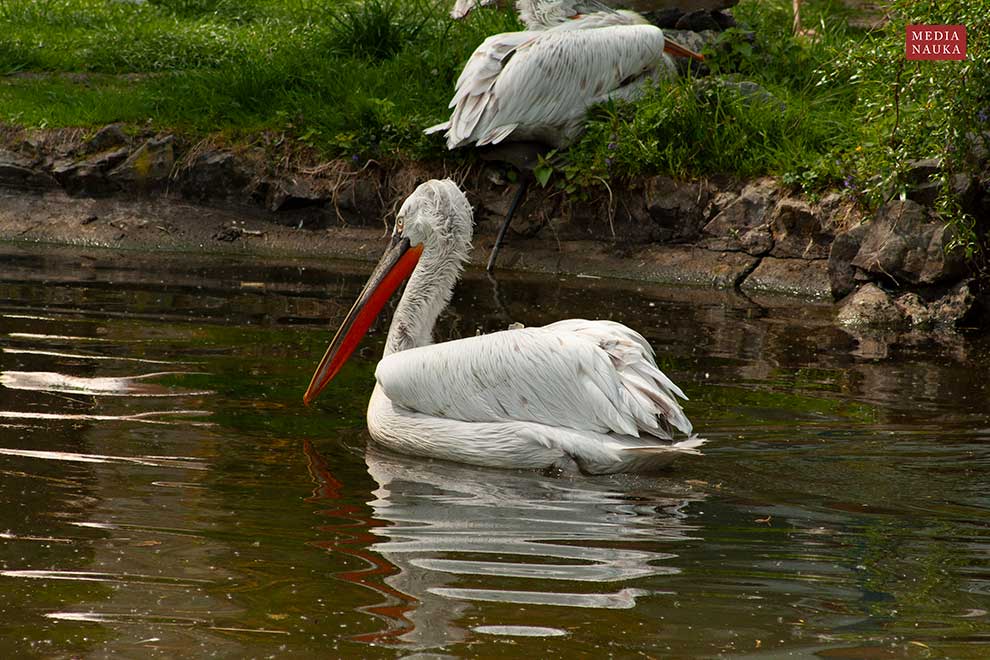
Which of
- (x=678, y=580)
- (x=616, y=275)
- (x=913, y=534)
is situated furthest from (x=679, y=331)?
(x=678, y=580)

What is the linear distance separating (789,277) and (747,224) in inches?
16.7

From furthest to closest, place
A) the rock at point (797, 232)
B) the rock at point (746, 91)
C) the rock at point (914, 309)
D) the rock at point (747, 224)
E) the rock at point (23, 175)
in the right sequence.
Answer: the rock at point (23, 175), the rock at point (746, 91), the rock at point (747, 224), the rock at point (797, 232), the rock at point (914, 309)

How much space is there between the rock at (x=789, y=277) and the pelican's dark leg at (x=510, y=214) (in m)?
1.38

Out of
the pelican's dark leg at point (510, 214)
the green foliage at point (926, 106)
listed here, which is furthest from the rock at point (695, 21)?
the green foliage at point (926, 106)

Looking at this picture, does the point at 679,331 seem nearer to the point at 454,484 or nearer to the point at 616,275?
the point at 616,275

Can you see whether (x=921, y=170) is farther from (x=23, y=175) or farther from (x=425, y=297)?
(x=23, y=175)

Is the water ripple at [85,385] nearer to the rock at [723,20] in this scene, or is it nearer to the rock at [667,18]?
the rock at [667,18]

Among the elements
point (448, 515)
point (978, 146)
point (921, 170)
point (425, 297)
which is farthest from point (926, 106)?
point (448, 515)

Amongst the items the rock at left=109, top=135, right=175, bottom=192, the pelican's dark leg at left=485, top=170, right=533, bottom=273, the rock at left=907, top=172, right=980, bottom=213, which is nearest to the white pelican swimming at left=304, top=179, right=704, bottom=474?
the rock at left=907, top=172, right=980, bottom=213

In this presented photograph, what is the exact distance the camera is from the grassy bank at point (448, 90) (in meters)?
6.61

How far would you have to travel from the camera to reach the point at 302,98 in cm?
880

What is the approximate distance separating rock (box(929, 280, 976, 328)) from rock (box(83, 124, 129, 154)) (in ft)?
16.2

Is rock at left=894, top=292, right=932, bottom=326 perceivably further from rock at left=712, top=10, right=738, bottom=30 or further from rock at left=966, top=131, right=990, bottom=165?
rock at left=712, top=10, right=738, bottom=30

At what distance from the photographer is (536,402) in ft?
13.8
